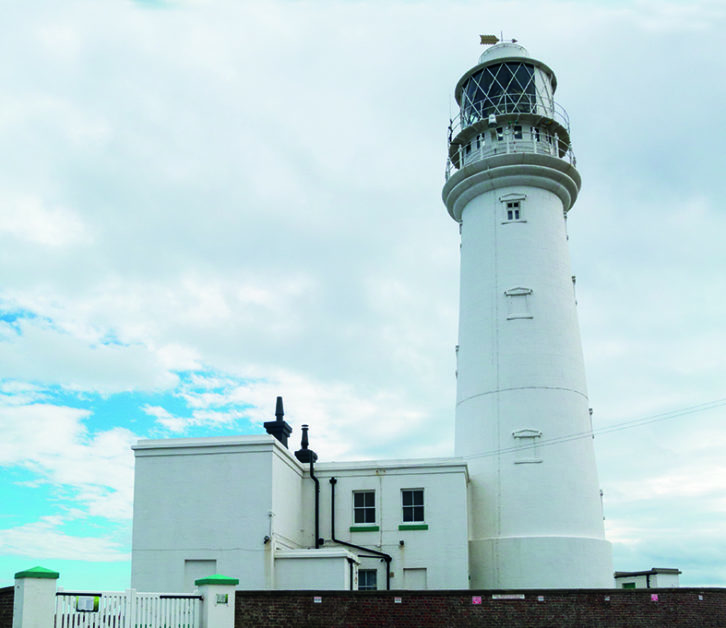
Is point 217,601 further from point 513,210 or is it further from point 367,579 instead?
point 513,210

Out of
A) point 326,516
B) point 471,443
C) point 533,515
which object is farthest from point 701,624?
point 326,516

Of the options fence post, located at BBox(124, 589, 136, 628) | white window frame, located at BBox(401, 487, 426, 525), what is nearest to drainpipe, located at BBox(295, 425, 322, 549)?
white window frame, located at BBox(401, 487, 426, 525)

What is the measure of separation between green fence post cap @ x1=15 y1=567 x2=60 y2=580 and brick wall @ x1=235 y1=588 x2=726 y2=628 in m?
4.31

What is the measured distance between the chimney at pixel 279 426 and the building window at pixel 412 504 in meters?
4.05

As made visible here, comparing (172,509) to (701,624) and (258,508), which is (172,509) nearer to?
(258,508)

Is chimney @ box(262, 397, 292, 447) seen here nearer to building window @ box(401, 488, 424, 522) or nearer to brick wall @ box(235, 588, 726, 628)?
building window @ box(401, 488, 424, 522)

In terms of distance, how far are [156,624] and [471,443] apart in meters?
12.5

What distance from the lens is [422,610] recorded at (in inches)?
760

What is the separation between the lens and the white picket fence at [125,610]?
1703 centimetres

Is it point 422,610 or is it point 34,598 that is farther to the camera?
point 422,610

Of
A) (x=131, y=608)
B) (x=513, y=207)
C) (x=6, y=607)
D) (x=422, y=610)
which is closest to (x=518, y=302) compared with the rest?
(x=513, y=207)

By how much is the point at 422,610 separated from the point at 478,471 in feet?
26.2

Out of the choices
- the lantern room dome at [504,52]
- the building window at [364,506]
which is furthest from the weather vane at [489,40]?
the building window at [364,506]

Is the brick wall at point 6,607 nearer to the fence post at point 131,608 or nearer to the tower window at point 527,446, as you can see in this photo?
the fence post at point 131,608
